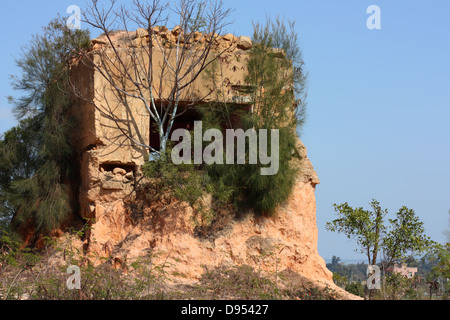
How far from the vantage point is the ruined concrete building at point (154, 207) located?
37.2 ft

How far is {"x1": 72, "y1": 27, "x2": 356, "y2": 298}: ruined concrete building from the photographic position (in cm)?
1133

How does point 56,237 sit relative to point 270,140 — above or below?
below

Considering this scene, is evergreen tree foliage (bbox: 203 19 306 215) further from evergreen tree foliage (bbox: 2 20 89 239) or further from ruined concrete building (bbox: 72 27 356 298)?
evergreen tree foliage (bbox: 2 20 89 239)

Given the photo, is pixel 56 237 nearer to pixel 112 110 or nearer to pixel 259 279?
pixel 112 110

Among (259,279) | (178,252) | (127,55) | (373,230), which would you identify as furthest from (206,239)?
(373,230)

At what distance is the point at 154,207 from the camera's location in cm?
1190

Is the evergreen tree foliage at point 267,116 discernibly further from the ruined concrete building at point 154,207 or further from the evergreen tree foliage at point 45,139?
the evergreen tree foliage at point 45,139

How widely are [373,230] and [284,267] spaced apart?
396 centimetres

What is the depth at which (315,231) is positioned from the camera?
41.2 ft

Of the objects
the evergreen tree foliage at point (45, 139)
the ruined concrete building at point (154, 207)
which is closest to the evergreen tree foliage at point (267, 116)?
the ruined concrete building at point (154, 207)

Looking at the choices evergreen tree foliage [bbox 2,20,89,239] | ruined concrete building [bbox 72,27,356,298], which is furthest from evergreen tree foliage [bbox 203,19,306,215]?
evergreen tree foliage [bbox 2,20,89,239]
